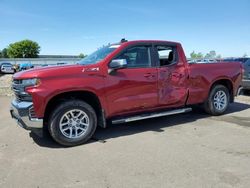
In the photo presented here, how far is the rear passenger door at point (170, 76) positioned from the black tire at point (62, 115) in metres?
1.67

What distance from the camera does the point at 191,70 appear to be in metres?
6.72

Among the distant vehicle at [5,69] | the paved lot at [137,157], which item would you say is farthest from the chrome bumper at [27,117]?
the distant vehicle at [5,69]

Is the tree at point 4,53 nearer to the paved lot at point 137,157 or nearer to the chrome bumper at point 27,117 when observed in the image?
the paved lot at point 137,157

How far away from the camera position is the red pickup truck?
506 cm

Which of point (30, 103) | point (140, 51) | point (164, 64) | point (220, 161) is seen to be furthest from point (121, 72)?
point (220, 161)

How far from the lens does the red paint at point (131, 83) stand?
5.05 metres

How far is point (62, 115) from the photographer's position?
5.20 m

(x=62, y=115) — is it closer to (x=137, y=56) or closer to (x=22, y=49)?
(x=137, y=56)

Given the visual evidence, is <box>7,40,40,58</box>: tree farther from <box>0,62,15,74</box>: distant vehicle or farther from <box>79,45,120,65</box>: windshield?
<box>79,45,120,65</box>: windshield

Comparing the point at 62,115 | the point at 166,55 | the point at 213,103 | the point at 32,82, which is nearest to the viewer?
the point at 32,82

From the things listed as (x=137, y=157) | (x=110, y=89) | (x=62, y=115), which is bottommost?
(x=137, y=157)

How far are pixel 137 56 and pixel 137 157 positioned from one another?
7.74 feet

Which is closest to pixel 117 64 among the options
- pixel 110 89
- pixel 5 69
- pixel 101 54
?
pixel 110 89

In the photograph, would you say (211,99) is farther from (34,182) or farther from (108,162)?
(34,182)
